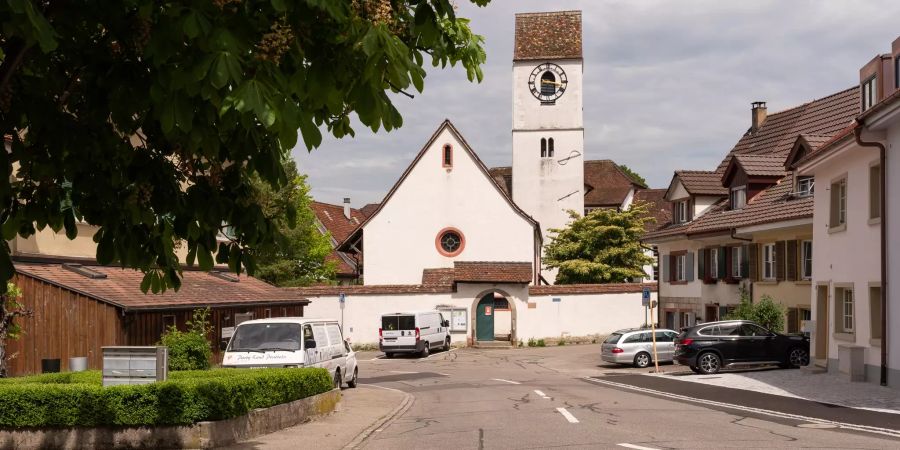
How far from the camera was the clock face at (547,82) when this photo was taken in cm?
7162

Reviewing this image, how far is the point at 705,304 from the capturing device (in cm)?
3994

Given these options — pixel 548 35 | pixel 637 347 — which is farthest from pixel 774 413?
pixel 548 35

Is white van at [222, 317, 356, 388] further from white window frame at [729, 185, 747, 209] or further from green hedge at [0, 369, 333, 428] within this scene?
white window frame at [729, 185, 747, 209]

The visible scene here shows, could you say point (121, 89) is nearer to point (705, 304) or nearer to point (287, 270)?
point (705, 304)

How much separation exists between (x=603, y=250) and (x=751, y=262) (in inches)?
940

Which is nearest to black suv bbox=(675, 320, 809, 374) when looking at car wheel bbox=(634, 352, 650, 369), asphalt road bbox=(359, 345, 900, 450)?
asphalt road bbox=(359, 345, 900, 450)

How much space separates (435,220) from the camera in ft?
179

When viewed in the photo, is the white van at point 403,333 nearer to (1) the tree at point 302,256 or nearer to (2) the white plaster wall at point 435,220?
(1) the tree at point 302,256

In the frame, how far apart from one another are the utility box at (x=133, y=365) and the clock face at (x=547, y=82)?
59.1m

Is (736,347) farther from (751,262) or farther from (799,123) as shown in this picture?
(799,123)

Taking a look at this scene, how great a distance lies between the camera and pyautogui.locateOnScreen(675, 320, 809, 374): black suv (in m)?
29.5

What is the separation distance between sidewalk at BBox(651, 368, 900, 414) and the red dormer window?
26.1m

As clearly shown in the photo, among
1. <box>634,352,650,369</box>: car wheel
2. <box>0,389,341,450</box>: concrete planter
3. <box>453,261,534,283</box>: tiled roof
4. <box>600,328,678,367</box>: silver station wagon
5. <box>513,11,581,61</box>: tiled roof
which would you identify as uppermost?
<box>513,11,581,61</box>: tiled roof

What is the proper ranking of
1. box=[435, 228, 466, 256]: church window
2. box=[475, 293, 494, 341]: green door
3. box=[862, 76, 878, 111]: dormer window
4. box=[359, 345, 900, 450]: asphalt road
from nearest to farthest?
box=[359, 345, 900, 450]: asphalt road → box=[862, 76, 878, 111]: dormer window → box=[475, 293, 494, 341]: green door → box=[435, 228, 466, 256]: church window
